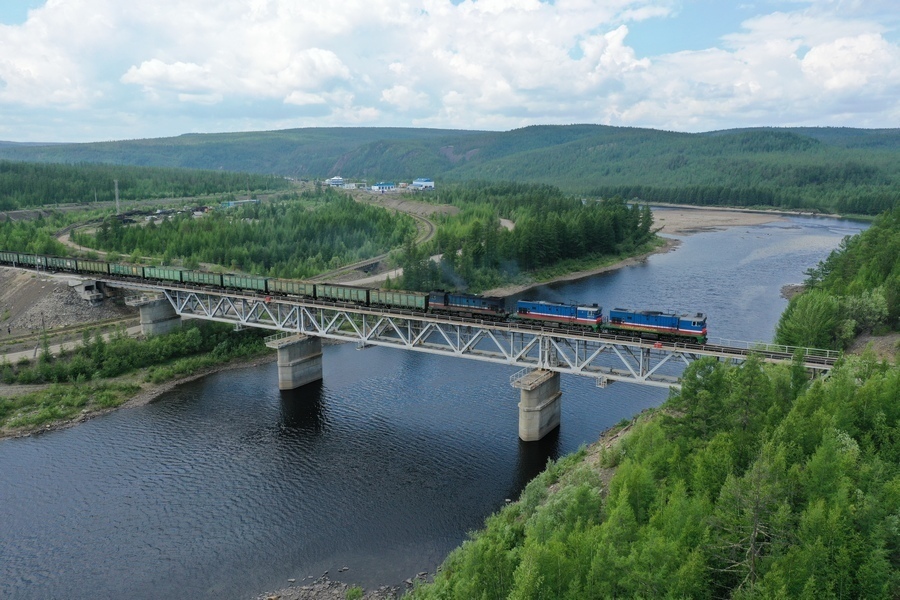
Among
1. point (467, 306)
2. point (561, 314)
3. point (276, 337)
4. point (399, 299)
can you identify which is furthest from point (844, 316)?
point (276, 337)

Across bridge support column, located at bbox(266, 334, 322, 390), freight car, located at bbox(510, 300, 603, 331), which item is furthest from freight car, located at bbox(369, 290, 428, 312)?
bridge support column, located at bbox(266, 334, 322, 390)

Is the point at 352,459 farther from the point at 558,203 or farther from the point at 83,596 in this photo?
the point at 558,203

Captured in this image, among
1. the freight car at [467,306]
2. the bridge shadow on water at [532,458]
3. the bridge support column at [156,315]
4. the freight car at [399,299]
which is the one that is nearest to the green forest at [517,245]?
the bridge support column at [156,315]

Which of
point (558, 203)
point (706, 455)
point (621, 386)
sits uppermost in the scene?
point (558, 203)

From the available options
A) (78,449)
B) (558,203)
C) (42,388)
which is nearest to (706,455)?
(78,449)

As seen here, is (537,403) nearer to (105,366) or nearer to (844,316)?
(844,316)

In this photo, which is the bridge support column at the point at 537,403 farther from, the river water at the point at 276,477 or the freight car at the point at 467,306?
the freight car at the point at 467,306

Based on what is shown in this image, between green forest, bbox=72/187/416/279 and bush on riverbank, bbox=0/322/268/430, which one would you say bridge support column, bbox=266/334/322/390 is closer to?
bush on riverbank, bbox=0/322/268/430
